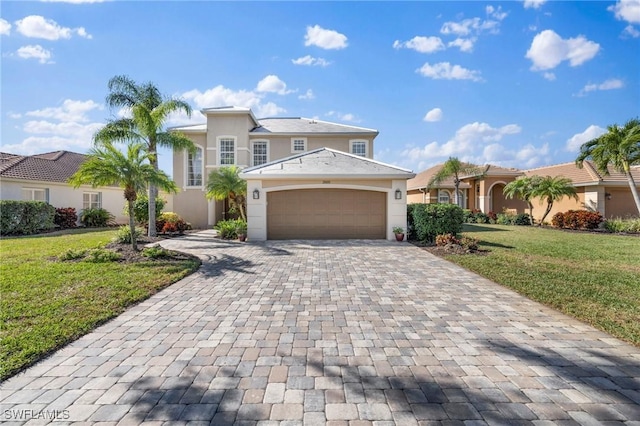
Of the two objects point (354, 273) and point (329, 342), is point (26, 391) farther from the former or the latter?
point (354, 273)

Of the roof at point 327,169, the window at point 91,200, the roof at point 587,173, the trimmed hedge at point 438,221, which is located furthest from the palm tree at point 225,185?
the roof at point 587,173

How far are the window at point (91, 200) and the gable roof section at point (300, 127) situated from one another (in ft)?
39.1

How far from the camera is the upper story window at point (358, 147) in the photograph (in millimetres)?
21828

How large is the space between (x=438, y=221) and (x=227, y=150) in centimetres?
1422

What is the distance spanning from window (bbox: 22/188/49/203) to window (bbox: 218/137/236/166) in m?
10.7

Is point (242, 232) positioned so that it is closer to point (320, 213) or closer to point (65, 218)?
point (320, 213)

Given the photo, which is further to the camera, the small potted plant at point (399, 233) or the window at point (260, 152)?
the window at point (260, 152)

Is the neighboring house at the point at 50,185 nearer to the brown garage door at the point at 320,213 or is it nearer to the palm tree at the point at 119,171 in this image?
the palm tree at the point at 119,171

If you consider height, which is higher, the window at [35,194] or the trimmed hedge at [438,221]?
the window at [35,194]

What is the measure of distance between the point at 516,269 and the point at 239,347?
7743 millimetres

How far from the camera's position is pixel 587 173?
22.4 metres

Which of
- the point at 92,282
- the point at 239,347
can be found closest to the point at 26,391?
the point at 239,347

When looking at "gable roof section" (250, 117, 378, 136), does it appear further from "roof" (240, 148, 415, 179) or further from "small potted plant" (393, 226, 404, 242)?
"small potted plant" (393, 226, 404, 242)

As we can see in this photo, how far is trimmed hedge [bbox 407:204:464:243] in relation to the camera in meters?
13.4
